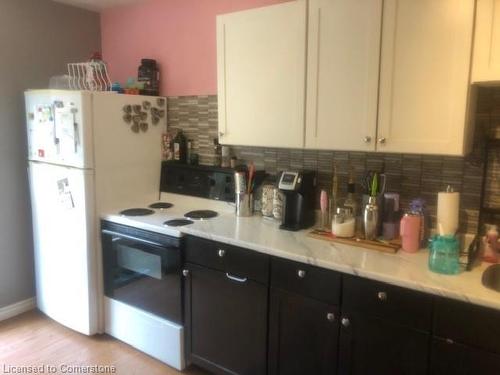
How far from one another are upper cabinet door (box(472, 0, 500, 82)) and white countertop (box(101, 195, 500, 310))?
0.77m

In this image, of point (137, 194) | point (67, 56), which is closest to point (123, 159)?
point (137, 194)

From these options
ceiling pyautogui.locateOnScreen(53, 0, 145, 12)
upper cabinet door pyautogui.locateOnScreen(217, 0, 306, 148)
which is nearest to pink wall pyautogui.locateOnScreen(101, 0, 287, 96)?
ceiling pyautogui.locateOnScreen(53, 0, 145, 12)

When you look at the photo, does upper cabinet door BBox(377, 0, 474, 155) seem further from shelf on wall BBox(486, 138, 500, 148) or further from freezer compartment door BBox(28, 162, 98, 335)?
freezer compartment door BBox(28, 162, 98, 335)

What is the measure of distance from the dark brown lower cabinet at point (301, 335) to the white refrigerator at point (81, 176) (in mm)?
1331

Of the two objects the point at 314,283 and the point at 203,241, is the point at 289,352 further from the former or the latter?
the point at 203,241

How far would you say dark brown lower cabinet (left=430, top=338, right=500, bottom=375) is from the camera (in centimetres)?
140

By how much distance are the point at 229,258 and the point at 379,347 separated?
0.80 m

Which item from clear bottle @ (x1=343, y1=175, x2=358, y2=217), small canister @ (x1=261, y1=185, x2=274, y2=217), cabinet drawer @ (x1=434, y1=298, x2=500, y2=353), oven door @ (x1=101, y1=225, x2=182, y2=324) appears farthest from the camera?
small canister @ (x1=261, y1=185, x2=274, y2=217)

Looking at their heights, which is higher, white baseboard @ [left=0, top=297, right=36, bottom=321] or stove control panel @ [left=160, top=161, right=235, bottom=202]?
stove control panel @ [left=160, top=161, right=235, bottom=202]

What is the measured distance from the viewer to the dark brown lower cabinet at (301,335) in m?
1.76

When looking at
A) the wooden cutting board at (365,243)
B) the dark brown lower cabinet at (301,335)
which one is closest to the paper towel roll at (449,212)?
the wooden cutting board at (365,243)

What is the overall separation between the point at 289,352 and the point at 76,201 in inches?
63.2

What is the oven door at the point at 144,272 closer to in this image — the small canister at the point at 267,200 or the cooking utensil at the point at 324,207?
the small canister at the point at 267,200

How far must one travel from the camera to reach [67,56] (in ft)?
10.2
